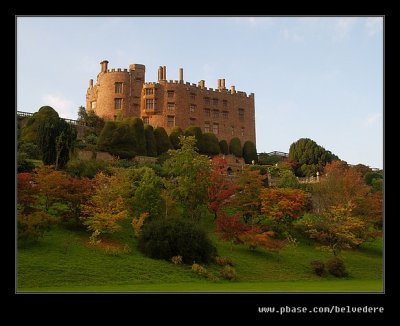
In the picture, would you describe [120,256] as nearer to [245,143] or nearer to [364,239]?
[364,239]

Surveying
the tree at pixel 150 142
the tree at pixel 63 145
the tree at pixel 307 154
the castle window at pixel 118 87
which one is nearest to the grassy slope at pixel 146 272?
the tree at pixel 63 145

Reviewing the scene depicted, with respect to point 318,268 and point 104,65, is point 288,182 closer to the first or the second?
point 318,268

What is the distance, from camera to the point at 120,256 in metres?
24.9

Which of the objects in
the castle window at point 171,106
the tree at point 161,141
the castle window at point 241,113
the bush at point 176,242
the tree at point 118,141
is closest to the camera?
the bush at point 176,242

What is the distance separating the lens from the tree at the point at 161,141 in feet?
164

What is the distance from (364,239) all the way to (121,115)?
96.3ft

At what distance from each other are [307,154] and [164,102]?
14854 mm

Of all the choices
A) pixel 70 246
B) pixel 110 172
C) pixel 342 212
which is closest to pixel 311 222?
pixel 342 212

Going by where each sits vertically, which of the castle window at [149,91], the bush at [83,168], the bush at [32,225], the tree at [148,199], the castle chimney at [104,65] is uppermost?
the castle chimney at [104,65]

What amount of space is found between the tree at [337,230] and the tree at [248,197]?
3.01 m

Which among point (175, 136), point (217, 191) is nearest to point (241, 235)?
point (217, 191)

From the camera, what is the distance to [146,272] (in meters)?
23.4

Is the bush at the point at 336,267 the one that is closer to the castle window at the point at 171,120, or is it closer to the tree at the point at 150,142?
the tree at the point at 150,142
